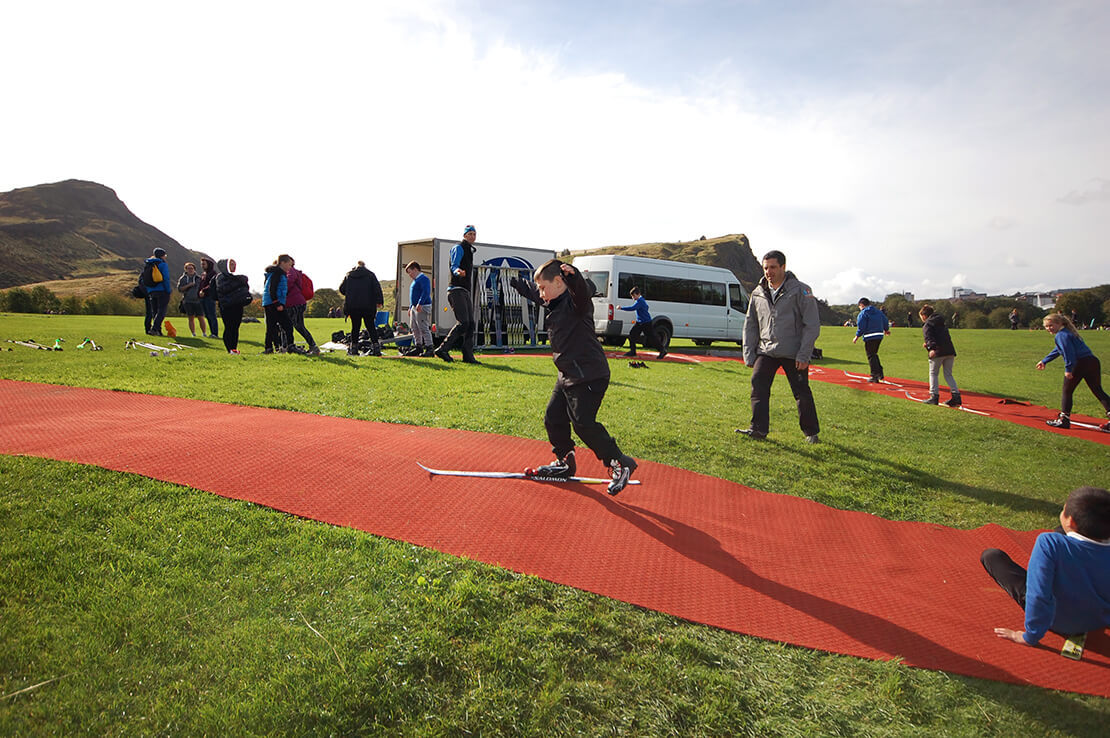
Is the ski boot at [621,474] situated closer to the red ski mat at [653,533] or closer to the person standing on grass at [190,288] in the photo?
the red ski mat at [653,533]

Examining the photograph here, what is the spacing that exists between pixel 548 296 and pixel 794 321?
3958mm

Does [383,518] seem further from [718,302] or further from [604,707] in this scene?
[718,302]

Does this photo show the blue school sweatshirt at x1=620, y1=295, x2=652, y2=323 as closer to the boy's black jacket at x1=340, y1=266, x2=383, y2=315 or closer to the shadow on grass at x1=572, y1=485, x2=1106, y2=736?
the boy's black jacket at x1=340, y1=266, x2=383, y2=315

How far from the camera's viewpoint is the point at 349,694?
2.44 meters

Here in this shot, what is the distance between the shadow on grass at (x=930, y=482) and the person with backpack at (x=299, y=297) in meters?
9.72

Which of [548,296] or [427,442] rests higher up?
[548,296]

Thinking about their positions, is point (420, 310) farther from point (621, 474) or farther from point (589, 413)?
point (621, 474)

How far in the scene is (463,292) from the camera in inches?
465

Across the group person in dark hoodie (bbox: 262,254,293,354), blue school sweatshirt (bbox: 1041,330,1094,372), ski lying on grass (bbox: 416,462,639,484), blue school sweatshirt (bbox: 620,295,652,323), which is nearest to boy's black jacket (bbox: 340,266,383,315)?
person in dark hoodie (bbox: 262,254,293,354)

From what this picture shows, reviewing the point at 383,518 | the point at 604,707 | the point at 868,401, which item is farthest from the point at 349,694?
the point at 868,401

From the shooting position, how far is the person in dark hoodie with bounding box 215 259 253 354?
12.5 meters

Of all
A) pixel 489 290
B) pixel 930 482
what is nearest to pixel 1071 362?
pixel 930 482

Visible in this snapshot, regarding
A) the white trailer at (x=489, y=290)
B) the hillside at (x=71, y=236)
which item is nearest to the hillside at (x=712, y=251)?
the hillside at (x=71, y=236)

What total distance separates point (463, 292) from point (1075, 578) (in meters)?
10.1
